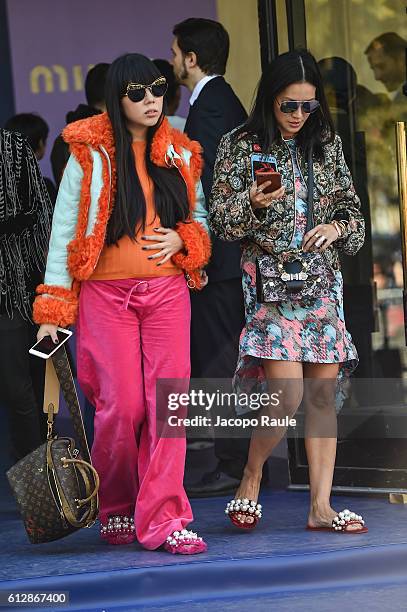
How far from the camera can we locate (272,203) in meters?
4.81

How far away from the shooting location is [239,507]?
4.91 meters

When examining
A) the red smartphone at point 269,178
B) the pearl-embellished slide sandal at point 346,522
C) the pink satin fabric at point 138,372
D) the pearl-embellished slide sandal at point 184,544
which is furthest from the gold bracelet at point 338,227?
the pearl-embellished slide sandal at point 184,544

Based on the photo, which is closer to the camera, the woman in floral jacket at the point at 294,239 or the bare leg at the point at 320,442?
the woman in floral jacket at the point at 294,239

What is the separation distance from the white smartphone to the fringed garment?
0.67 meters

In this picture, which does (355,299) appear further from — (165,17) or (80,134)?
(165,17)

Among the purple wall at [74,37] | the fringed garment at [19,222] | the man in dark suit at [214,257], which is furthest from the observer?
the purple wall at [74,37]

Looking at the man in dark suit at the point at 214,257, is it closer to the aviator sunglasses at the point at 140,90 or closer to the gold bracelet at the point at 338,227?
the gold bracelet at the point at 338,227

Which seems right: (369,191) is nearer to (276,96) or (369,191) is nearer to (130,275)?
(276,96)

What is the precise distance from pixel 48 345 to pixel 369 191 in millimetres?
1860

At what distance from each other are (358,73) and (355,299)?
1009mm

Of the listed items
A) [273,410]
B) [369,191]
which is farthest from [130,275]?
[369,191]

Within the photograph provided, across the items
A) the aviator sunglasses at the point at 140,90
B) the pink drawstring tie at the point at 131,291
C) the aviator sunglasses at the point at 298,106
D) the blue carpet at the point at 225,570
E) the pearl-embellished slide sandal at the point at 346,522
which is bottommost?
the blue carpet at the point at 225,570

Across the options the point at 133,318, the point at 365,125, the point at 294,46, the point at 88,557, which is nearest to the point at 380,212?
the point at 365,125

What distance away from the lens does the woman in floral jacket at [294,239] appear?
4762 mm
